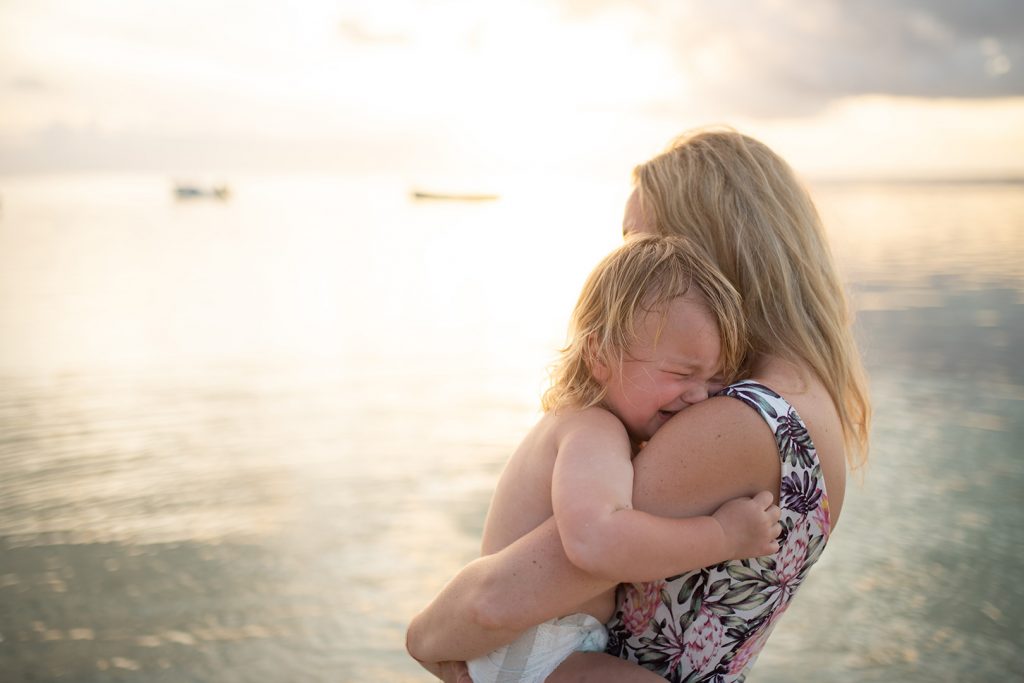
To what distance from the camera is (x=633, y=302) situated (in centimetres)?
198

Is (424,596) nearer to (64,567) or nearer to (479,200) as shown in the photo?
(64,567)

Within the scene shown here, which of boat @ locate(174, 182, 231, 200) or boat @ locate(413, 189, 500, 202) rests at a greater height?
boat @ locate(174, 182, 231, 200)

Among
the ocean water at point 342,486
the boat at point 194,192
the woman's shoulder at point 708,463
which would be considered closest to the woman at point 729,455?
the woman's shoulder at point 708,463

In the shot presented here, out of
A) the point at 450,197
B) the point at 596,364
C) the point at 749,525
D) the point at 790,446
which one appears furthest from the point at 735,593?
the point at 450,197

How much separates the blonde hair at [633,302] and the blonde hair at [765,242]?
0.12 m

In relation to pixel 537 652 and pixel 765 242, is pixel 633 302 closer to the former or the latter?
pixel 765 242

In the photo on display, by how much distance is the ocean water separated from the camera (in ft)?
17.2

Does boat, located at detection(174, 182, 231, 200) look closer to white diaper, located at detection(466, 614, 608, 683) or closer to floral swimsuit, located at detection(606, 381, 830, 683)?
white diaper, located at detection(466, 614, 608, 683)

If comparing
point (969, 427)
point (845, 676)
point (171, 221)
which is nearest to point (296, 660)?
point (845, 676)

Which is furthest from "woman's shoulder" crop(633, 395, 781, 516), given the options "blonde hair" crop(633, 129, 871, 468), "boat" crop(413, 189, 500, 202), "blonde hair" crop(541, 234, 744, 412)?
"boat" crop(413, 189, 500, 202)

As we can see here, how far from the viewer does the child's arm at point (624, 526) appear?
5.91 feet

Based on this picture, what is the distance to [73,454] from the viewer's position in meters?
7.99

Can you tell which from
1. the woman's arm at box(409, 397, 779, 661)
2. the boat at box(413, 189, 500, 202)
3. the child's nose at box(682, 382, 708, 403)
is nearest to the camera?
the woman's arm at box(409, 397, 779, 661)

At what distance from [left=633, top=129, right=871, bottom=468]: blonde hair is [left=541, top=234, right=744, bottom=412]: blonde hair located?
12cm
